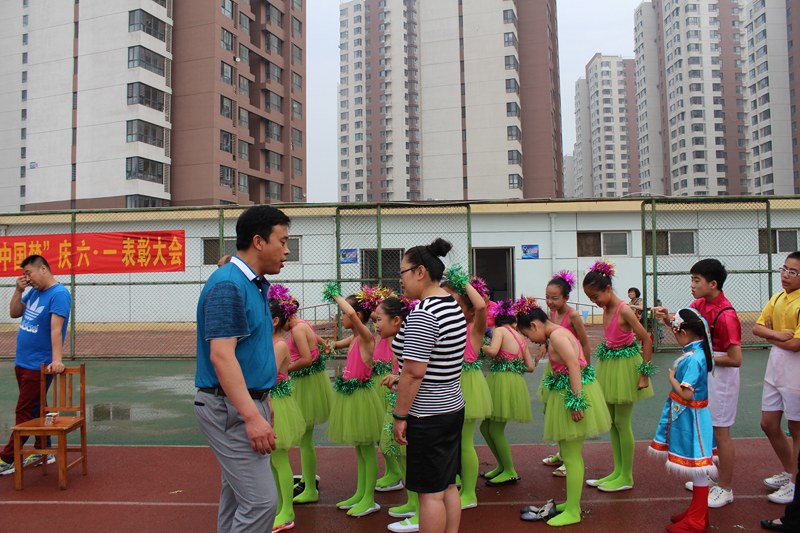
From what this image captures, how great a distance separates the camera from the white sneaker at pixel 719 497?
437cm

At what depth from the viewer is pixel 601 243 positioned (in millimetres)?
19422

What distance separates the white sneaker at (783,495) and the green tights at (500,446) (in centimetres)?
192

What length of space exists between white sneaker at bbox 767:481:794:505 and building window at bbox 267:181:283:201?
42320mm

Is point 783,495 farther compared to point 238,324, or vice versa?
point 783,495

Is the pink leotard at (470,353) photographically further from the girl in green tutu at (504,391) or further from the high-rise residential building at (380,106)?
the high-rise residential building at (380,106)

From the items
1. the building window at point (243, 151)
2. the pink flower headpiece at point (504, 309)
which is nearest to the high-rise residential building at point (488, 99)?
the building window at point (243, 151)

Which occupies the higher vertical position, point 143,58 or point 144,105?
point 143,58

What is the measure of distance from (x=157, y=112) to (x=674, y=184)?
73803mm

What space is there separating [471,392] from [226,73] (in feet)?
129

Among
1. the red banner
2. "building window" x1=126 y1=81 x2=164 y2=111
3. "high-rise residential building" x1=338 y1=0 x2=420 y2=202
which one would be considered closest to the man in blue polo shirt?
the red banner

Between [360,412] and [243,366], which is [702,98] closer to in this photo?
[360,412]

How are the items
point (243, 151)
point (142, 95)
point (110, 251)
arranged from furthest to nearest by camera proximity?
point (243, 151) < point (142, 95) < point (110, 251)

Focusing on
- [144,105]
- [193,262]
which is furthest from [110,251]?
[144,105]

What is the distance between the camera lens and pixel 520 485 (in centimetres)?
497
